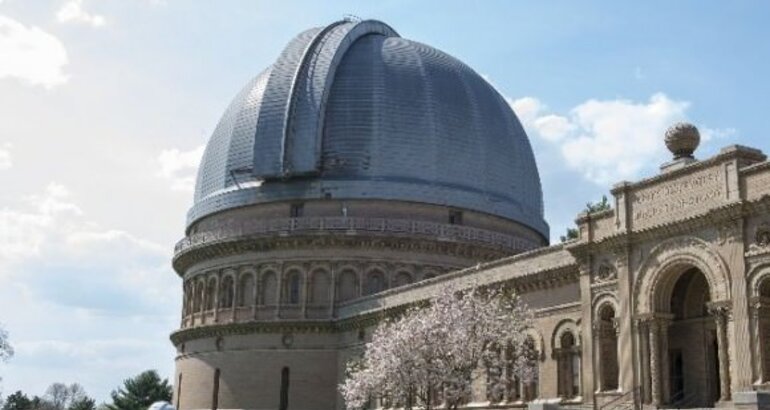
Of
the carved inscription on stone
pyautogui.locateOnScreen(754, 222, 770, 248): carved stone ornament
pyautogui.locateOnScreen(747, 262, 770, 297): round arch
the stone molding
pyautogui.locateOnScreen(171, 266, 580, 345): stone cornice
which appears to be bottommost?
pyautogui.locateOnScreen(747, 262, 770, 297): round arch

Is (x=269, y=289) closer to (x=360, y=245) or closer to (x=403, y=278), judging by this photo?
(x=360, y=245)

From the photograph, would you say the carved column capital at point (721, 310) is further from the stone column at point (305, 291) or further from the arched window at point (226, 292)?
the arched window at point (226, 292)

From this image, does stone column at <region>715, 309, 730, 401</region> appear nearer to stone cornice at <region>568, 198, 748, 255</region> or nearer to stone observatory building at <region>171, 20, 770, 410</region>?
stone cornice at <region>568, 198, 748, 255</region>

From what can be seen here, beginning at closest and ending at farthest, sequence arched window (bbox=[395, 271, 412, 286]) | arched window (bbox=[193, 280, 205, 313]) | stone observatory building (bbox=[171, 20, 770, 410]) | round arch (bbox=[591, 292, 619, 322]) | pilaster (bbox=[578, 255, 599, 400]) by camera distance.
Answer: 1. round arch (bbox=[591, 292, 619, 322])
2. pilaster (bbox=[578, 255, 599, 400])
3. stone observatory building (bbox=[171, 20, 770, 410])
4. arched window (bbox=[395, 271, 412, 286])
5. arched window (bbox=[193, 280, 205, 313])

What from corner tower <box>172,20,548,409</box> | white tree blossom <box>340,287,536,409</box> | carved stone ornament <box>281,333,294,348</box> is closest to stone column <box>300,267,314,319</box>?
corner tower <box>172,20,548,409</box>

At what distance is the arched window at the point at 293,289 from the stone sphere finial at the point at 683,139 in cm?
2799

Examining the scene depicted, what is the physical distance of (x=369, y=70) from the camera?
60188 millimetres

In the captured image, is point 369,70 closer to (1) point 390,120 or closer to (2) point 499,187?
(1) point 390,120

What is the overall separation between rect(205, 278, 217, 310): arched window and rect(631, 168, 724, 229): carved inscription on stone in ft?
107

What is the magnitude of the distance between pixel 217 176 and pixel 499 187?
1775 centimetres

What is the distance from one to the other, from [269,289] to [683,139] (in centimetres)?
3009

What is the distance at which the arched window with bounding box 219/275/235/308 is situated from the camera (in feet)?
188

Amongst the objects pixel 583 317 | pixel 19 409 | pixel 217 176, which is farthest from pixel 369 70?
pixel 19 409

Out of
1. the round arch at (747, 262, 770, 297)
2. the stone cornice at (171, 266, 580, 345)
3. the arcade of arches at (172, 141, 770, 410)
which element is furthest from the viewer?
the stone cornice at (171, 266, 580, 345)
